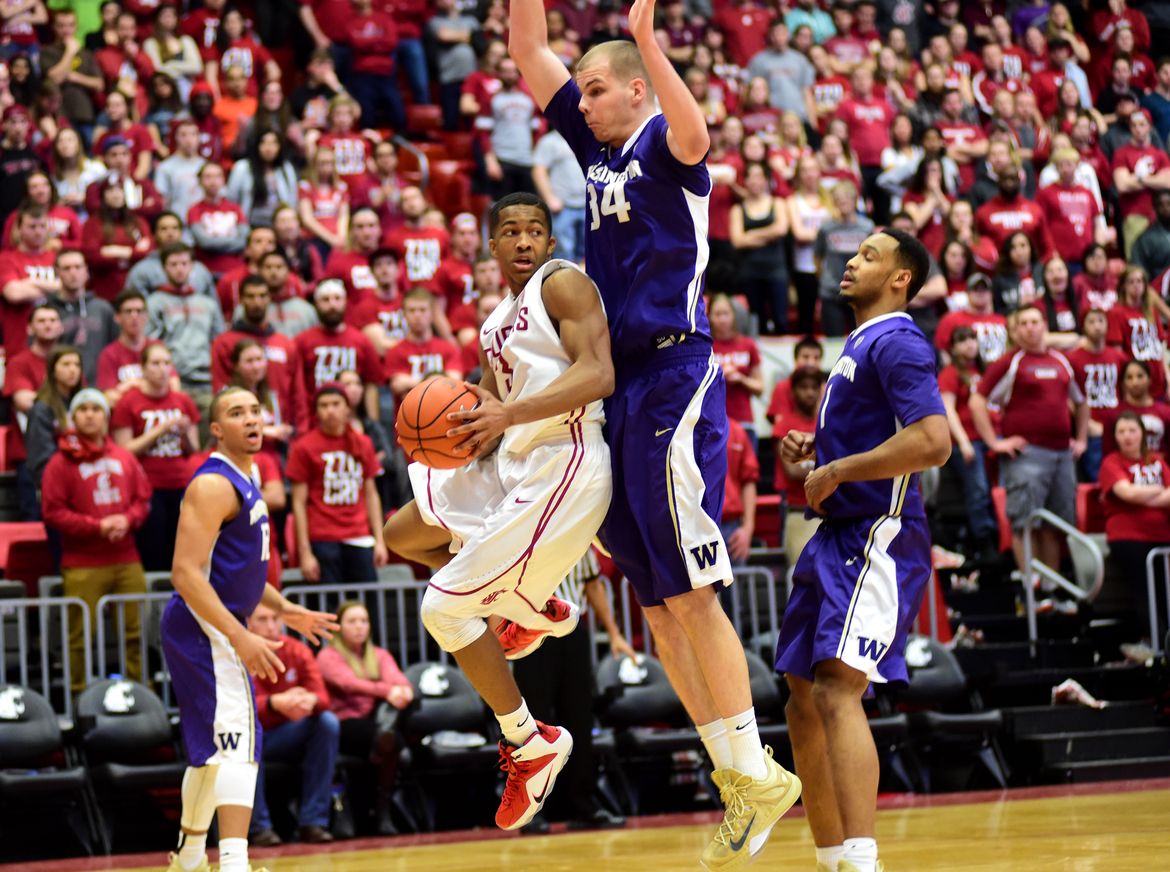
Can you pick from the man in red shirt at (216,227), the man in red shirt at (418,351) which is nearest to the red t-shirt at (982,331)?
the man in red shirt at (418,351)

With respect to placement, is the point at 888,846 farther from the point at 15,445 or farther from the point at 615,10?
the point at 615,10

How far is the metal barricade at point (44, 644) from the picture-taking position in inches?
391

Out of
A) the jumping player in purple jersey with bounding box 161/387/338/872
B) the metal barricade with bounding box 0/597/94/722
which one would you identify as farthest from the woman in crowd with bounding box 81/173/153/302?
the jumping player in purple jersey with bounding box 161/387/338/872

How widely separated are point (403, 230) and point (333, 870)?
6.79m

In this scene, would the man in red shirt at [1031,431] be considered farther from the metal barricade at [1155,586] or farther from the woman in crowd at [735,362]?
the woman in crowd at [735,362]

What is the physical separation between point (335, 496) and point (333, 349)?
1402 mm

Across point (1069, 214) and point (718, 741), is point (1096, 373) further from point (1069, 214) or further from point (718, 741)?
point (718, 741)

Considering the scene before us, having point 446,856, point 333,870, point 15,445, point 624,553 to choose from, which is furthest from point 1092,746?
point 15,445

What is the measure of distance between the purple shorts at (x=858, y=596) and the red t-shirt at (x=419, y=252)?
7.80 meters

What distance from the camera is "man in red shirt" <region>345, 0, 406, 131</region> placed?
16406 millimetres

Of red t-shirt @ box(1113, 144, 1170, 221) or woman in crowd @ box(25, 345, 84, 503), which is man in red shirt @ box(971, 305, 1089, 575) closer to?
red t-shirt @ box(1113, 144, 1170, 221)

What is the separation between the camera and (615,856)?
811 cm

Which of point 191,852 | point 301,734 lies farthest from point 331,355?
point 191,852

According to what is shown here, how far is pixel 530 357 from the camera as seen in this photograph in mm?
5824
